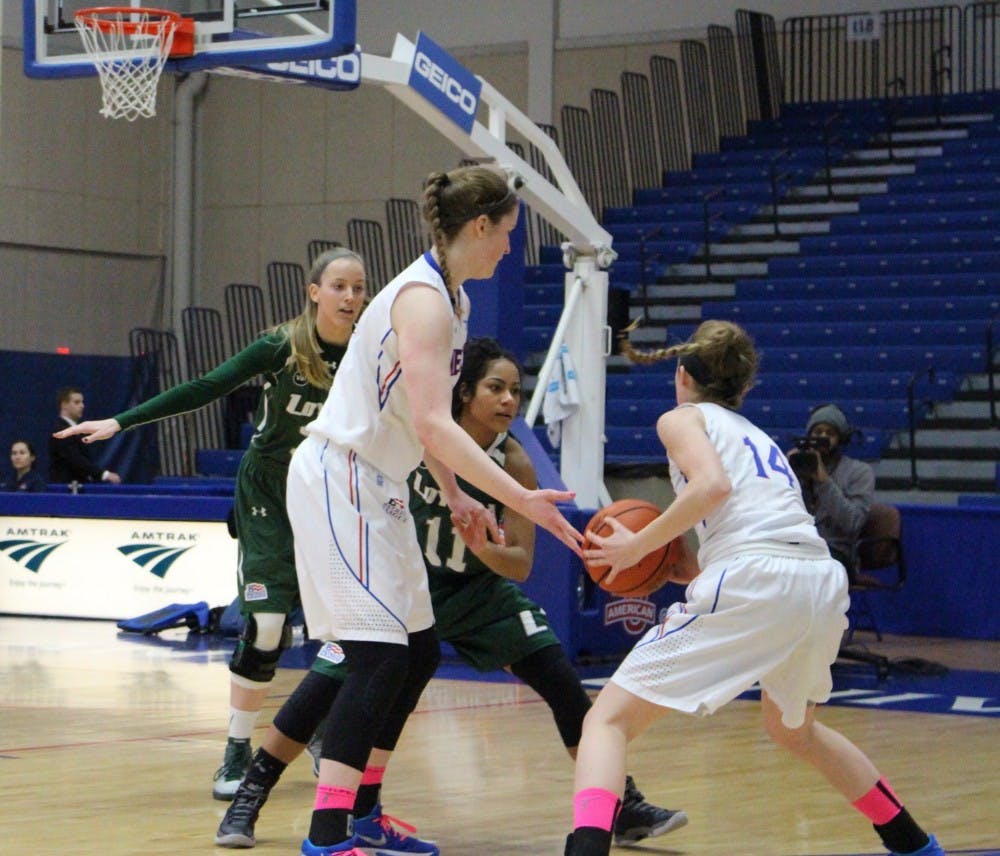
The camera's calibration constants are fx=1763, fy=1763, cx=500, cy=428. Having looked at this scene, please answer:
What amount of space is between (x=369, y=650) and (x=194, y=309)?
1600cm

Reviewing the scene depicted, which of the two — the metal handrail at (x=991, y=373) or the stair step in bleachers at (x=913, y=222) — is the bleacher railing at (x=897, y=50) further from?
the metal handrail at (x=991, y=373)

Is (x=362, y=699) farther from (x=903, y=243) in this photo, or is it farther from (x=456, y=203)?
(x=903, y=243)

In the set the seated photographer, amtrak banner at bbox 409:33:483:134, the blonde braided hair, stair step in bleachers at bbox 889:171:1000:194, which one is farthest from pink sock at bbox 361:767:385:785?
stair step in bleachers at bbox 889:171:1000:194

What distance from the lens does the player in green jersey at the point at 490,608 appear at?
4.56 metres

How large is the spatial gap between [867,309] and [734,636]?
11.8 metres

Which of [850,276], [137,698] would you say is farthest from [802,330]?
[137,698]

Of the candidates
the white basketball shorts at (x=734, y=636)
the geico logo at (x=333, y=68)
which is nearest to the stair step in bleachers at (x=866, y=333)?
the geico logo at (x=333, y=68)

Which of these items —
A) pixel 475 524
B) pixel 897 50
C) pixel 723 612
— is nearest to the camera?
pixel 723 612

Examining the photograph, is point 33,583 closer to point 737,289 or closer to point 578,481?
point 578,481

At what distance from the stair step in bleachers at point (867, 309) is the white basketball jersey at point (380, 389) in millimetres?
11221

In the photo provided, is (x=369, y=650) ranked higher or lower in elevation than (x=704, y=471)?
lower

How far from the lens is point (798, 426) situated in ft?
45.1

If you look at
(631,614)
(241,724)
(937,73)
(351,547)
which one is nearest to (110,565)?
(631,614)

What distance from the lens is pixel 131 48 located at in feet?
26.6
